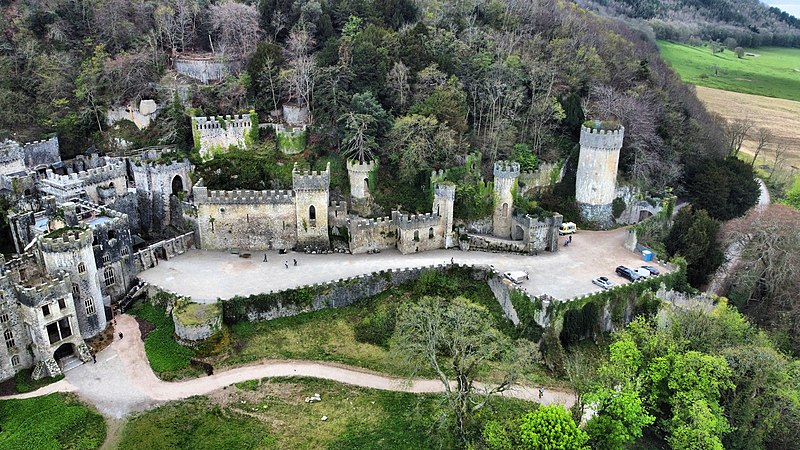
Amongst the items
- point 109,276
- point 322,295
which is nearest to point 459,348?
point 322,295

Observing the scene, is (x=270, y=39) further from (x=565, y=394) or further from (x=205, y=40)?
(x=565, y=394)

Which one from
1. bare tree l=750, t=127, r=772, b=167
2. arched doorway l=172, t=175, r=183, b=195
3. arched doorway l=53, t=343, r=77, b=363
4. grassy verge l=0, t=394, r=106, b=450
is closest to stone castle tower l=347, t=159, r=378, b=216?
arched doorway l=172, t=175, r=183, b=195

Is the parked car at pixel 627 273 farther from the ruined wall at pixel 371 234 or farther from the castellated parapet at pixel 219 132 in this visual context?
the castellated parapet at pixel 219 132

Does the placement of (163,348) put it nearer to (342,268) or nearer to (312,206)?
(342,268)

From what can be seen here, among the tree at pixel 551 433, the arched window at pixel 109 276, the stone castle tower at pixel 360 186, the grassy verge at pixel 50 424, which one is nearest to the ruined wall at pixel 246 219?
the stone castle tower at pixel 360 186

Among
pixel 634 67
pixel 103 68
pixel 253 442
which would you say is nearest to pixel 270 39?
pixel 103 68

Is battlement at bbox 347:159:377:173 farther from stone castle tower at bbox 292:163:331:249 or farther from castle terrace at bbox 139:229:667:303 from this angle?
castle terrace at bbox 139:229:667:303

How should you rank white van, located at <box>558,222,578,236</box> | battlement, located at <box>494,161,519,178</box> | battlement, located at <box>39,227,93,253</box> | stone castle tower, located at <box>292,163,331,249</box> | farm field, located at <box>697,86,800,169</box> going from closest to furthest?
battlement, located at <box>39,227,93,253</box>
stone castle tower, located at <box>292,163,331,249</box>
battlement, located at <box>494,161,519,178</box>
white van, located at <box>558,222,578,236</box>
farm field, located at <box>697,86,800,169</box>
